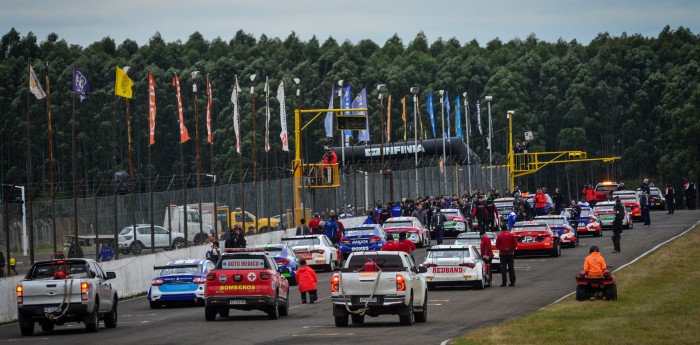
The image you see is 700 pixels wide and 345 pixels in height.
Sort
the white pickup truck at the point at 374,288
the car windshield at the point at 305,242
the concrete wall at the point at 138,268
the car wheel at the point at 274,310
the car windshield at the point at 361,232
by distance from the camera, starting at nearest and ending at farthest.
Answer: the white pickup truck at the point at 374,288
the car wheel at the point at 274,310
the concrete wall at the point at 138,268
the car windshield at the point at 305,242
the car windshield at the point at 361,232

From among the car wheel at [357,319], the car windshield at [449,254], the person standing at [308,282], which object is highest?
A: the car windshield at [449,254]

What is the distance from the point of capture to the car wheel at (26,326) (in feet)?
92.9

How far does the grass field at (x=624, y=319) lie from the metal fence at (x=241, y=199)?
46.4 ft

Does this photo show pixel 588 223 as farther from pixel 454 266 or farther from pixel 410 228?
pixel 454 266

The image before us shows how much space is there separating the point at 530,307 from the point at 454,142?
67.4m

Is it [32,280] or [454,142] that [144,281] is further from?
[454,142]

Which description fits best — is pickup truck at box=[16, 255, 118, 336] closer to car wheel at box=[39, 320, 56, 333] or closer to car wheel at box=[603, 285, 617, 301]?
car wheel at box=[39, 320, 56, 333]

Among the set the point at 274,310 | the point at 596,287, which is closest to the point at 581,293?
the point at 596,287

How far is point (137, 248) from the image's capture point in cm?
4456

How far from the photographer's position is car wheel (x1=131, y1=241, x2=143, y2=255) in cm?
4334

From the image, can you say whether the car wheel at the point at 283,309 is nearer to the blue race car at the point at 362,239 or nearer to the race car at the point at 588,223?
the blue race car at the point at 362,239

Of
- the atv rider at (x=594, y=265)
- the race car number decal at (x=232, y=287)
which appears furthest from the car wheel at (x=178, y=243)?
the atv rider at (x=594, y=265)

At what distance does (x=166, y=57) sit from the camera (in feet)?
516

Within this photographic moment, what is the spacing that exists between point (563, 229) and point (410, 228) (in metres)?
6.58
